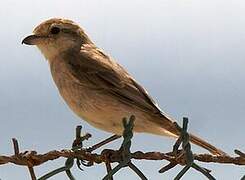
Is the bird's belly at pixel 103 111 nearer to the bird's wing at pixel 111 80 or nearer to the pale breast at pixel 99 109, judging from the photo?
the pale breast at pixel 99 109

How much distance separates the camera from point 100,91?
7223mm

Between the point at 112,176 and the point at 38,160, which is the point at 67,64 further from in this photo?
the point at 112,176

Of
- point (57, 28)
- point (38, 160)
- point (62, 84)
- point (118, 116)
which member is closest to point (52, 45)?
point (57, 28)

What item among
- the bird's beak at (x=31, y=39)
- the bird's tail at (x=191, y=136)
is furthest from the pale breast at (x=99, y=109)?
the bird's beak at (x=31, y=39)

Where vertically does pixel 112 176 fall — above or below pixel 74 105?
below

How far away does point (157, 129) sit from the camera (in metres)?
7.05

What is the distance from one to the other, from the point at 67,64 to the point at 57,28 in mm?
932

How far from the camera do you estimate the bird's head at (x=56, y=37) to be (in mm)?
8172

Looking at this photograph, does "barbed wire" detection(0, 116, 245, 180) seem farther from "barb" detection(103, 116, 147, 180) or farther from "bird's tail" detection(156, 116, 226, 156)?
"bird's tail" detection(156, 116, 226, 156)

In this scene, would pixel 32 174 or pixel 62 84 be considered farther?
pixel 62 84

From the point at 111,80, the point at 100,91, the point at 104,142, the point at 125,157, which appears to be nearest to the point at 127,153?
the point at 125,157

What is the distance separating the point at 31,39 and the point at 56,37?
1.51ft

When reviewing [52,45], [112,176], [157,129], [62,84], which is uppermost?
[52,45]

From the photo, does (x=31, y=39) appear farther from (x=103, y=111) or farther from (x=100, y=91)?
(x=103, y=111)
